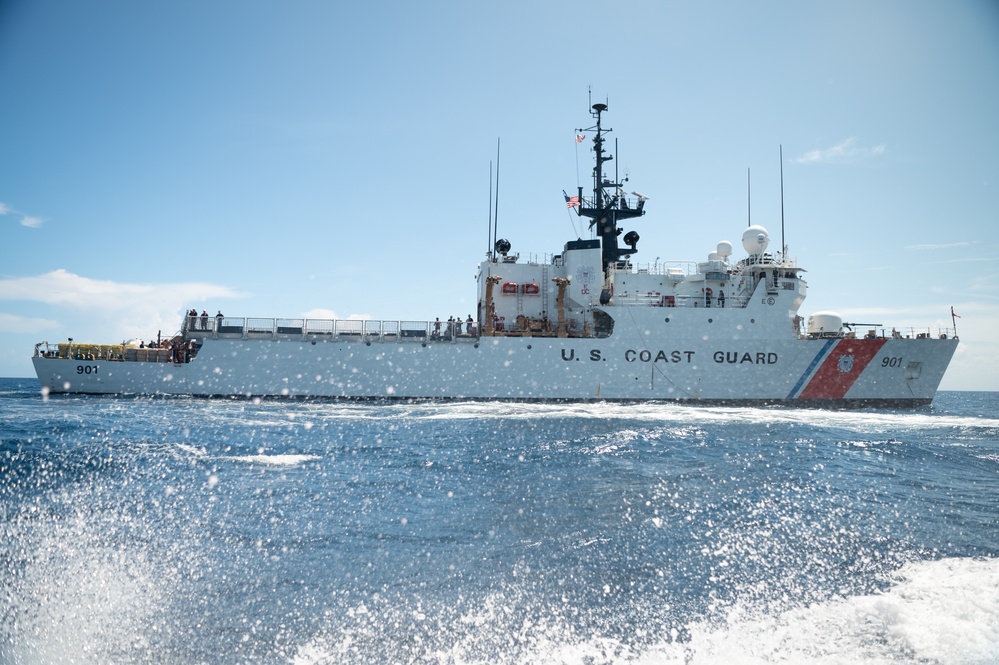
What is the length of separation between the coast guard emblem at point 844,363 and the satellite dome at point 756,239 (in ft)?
20.1

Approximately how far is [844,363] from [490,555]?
25.6 metres

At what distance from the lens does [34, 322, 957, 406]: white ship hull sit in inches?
1007

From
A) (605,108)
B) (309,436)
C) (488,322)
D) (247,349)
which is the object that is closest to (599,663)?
(309,436)

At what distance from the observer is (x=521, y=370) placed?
25.6m

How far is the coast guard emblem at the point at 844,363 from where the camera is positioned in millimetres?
25688

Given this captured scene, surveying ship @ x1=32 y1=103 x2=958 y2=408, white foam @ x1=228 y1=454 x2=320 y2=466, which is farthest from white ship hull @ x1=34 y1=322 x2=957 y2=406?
white foam @ x1=228 y1=454 x2=320 y2=466

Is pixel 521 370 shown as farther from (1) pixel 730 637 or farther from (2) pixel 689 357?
(1) pixel 730 637

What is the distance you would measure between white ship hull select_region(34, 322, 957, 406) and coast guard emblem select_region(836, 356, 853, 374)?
65 millimetres

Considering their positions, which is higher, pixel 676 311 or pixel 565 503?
pixel 676 311

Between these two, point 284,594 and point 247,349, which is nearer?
point 284,594

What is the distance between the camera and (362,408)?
71.2 feet

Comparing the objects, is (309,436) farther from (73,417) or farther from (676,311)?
(676,311)

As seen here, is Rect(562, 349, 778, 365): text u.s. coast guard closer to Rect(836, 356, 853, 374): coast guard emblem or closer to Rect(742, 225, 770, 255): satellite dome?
Rect(836, 356, 853, 374): coast guard emblem

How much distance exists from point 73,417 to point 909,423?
26.1 meters
